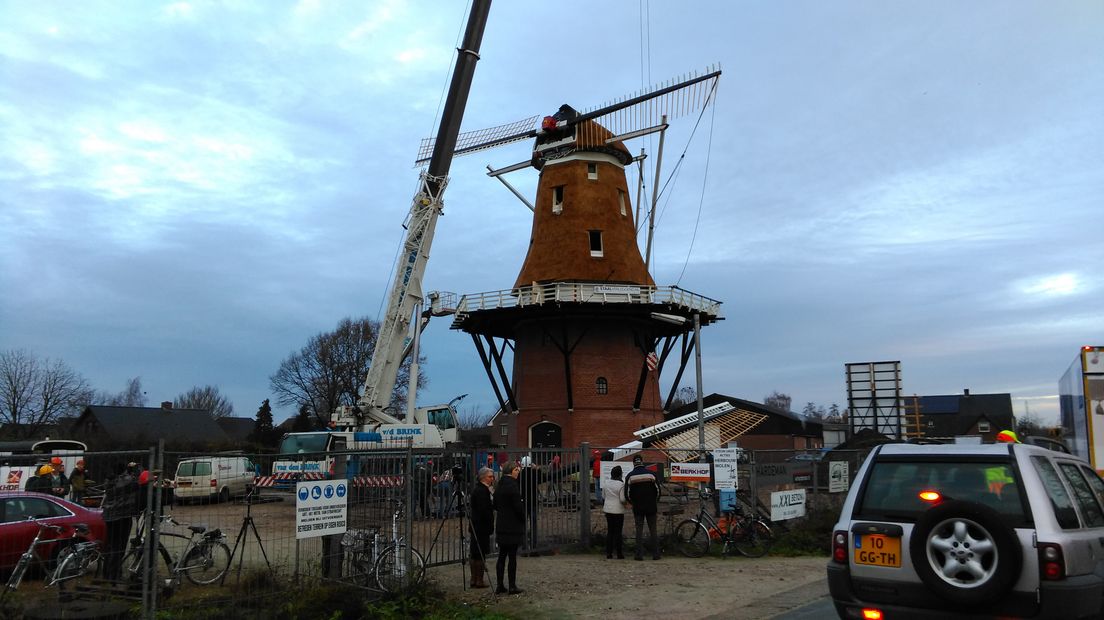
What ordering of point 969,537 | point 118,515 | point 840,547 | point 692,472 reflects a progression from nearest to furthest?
point 969,537, point 840,547, point 118,515, point 692,472

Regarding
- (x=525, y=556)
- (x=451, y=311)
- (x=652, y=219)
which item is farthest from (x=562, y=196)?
(x=525, y=556)

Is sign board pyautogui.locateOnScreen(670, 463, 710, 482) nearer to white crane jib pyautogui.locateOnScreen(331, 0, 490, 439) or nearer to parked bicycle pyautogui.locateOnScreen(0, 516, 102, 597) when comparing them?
parked bicycle pyautogui.locateOnScreen(0, 516, 102, 597)

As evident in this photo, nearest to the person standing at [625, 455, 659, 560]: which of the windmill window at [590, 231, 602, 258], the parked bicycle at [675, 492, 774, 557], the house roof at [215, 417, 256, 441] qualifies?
the parked bicycle at [675, 492, 774, 557]

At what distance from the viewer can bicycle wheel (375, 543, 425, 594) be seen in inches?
362

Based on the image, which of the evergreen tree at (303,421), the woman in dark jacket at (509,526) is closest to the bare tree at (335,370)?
the evergreen tree at (303,421)

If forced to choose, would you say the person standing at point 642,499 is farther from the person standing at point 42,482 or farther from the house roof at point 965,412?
the house roof at point 965,412

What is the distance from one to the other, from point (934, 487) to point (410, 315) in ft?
75.6

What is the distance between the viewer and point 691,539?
13.9 metres

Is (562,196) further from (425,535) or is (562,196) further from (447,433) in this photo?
(425,535)

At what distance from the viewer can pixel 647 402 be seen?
35.1m

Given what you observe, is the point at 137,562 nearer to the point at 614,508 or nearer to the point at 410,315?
the point at 614,508

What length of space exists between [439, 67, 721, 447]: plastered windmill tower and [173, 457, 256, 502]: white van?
23815mm

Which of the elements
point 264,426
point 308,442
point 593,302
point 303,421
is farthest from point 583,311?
point 264,426

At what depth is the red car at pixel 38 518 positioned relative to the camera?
8.52 m
